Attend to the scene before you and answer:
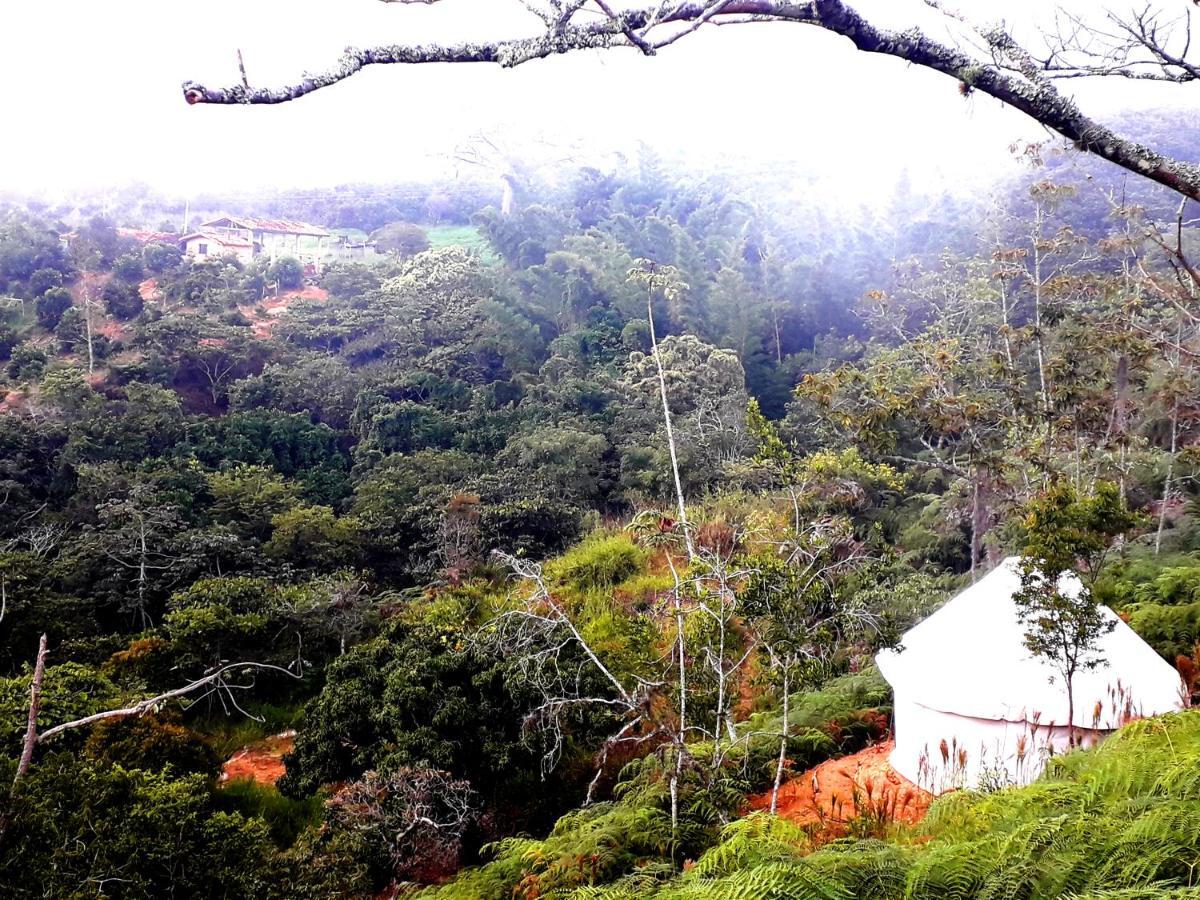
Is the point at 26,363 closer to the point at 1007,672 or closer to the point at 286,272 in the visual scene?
the point at 286,272

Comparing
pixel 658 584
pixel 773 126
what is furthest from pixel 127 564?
pixel 773 126

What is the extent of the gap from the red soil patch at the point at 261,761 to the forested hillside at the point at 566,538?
18 cm

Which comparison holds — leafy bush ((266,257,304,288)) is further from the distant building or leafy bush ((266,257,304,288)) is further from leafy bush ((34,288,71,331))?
leafy bush ((34,288,71,331))

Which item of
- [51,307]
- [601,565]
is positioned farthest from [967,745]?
[51,307]

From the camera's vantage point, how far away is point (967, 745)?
5.85m

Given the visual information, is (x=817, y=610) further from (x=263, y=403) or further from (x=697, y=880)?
(x=263, y=403)

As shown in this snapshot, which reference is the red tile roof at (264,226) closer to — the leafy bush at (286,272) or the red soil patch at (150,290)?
the leafy bush at (286,272)

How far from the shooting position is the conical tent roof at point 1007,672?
216 inches

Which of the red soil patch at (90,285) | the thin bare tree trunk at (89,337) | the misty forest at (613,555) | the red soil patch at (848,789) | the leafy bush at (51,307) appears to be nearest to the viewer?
the misty forest at (613,555)

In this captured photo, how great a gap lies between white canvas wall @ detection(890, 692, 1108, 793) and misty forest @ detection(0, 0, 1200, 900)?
42mm

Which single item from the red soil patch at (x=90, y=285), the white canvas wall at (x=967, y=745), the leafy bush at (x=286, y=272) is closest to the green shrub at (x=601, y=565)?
the white canvas wall at (x=967, y=745)

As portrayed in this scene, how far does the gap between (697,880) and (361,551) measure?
43.2ft

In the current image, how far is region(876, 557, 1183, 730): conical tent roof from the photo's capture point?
5.50m

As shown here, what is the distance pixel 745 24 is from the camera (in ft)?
7.71
